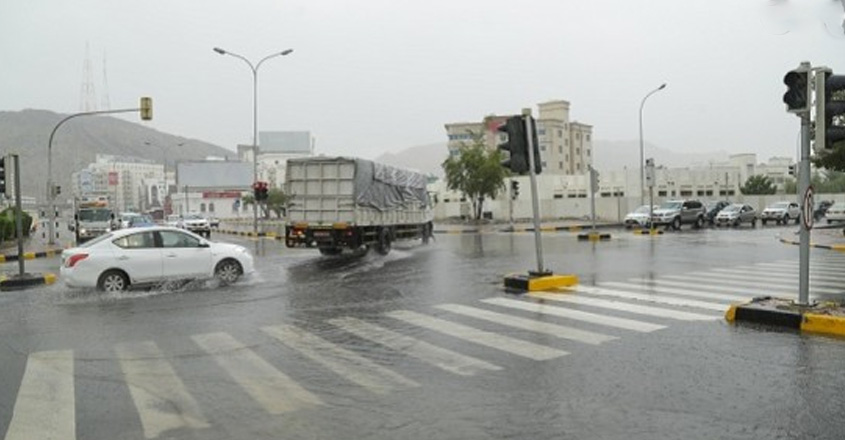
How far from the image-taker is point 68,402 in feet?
21.0

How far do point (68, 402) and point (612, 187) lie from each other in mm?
96361

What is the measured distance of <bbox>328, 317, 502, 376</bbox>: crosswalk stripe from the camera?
7402mm

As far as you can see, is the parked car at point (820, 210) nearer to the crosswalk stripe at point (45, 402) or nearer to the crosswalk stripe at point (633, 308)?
the crosswalk stripe at point (633, 308)

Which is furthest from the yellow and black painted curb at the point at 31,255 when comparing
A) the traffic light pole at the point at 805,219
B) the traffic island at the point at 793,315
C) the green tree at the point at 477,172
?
the green tree at the point at 477,172

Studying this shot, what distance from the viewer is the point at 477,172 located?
2269 inches

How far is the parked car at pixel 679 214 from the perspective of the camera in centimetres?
4322

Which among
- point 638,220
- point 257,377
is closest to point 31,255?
point 257,377

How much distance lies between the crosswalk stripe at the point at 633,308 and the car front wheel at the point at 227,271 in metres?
7.51

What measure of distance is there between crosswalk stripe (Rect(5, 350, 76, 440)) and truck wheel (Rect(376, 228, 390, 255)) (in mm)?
16216

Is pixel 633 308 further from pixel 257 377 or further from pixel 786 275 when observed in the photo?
pixel 786 275

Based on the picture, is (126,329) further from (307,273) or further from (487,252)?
(487,252)

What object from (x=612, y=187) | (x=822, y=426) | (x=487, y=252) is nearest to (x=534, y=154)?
(x=822, y=426)

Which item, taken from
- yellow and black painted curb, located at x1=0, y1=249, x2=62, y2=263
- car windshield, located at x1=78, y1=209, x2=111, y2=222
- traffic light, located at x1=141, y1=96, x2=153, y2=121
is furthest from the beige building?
yellow and black painted curb, located at x1=0, y1=249, x2=62, y2=263

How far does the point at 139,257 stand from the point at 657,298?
1012 cm
